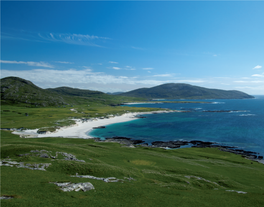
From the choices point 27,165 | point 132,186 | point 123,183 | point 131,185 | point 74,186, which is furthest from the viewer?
point 27,165

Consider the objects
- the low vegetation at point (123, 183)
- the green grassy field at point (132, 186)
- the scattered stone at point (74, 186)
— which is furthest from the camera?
the scattered stone at point (74, 186)

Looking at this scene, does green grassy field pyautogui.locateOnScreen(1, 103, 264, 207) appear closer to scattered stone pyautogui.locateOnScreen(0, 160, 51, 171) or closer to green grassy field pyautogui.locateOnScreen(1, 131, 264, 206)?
green grassy field pyautogui.locateOnScreen(1, 131, 264, 206)

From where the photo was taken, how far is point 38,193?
67.9ft

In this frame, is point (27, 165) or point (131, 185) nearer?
point (131, 185)

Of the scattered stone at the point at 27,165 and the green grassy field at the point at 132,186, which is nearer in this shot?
the green grassy field at the point at 132,186

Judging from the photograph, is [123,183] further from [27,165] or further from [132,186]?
[27,165]

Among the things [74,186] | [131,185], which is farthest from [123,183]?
[74,186]

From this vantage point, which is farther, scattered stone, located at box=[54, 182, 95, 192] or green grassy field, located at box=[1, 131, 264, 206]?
scattered stone, located at box=[54, 182, 95, 192]

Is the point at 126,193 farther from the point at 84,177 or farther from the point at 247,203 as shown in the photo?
the point at 247,203

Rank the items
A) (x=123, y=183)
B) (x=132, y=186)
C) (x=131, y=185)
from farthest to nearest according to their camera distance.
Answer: (x=123, y=183)
(x=131, y=185)
(x=132, y=186)

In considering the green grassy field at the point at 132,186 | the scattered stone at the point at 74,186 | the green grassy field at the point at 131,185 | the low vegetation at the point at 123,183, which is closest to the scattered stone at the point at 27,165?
the low vegetation at the point at 123,183

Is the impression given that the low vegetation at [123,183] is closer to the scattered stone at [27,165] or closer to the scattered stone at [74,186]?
the scattered stone at [27,165]

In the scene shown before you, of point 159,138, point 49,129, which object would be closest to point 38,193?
point 159,138

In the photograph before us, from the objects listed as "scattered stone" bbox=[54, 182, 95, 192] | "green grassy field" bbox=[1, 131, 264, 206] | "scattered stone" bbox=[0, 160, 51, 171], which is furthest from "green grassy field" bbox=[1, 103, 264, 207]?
"scattered stone" bbox=[0, 160, 51, 171]
